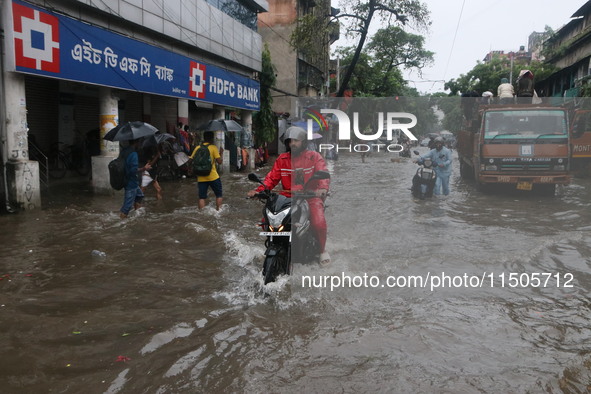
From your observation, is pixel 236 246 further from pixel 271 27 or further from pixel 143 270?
pixel 271 27

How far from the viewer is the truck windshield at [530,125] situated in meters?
5.83

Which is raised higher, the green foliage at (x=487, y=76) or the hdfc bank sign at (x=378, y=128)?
the green foliage at (x=487, y=76)

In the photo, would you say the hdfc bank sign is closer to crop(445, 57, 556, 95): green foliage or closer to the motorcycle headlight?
Answer: the motorcycle headlight

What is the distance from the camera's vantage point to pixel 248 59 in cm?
2031

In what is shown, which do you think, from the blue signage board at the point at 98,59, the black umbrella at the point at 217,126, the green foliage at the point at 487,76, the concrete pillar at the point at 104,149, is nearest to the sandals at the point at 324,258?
the black umbrella at the point at 217,126

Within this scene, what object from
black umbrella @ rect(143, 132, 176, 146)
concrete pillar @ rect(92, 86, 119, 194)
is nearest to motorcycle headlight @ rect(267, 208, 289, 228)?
black umbrella @ rect(143, 132, 176, 146)

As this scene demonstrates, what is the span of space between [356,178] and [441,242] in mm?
1006

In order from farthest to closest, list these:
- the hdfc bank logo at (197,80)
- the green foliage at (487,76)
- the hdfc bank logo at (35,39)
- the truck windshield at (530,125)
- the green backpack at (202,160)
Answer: the green foliage at (487,76)
the hdfc bank logo at (197,80)
the green backpack at (202,160)
the hdfc bank logo at (35,39)
the truck windshield at (530,125)

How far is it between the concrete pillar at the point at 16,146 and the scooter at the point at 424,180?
7.34 meters

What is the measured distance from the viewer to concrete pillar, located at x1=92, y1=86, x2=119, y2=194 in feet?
37.4

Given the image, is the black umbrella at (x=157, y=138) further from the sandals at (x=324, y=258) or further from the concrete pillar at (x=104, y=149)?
the sandals at (x=324, y=258)

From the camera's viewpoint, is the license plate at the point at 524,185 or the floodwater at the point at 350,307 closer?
the floodwater at the point at 350,307

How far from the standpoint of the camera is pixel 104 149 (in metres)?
11.5

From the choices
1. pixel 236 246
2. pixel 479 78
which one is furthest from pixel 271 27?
pixel 236 246
